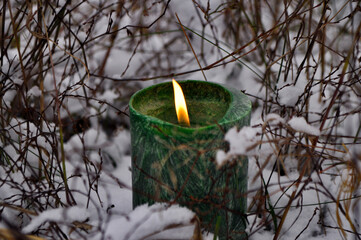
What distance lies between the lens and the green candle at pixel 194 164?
65 centimetres

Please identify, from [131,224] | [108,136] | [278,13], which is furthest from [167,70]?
[131,224]

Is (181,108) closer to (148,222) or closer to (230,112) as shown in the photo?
(230,112)

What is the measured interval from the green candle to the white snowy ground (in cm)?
4

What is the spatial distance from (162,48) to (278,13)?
0.46 metres

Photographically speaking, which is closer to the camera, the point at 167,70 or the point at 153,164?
the point at 153,164

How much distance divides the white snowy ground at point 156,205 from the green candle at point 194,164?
39 millimetres

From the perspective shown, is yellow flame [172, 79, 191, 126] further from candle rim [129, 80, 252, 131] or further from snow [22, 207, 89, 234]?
snow [22, 207, 89, 234]

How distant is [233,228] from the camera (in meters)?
0.77

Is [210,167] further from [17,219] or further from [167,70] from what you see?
[167,70]

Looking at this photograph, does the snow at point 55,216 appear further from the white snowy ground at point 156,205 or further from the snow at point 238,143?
the snow at point 238,143

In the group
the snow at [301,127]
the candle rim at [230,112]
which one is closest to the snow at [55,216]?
the candle rim at [230,112]

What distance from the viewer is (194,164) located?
0.65 m

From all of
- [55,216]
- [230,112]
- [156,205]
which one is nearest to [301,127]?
[230,112]

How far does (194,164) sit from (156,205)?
8 cm
